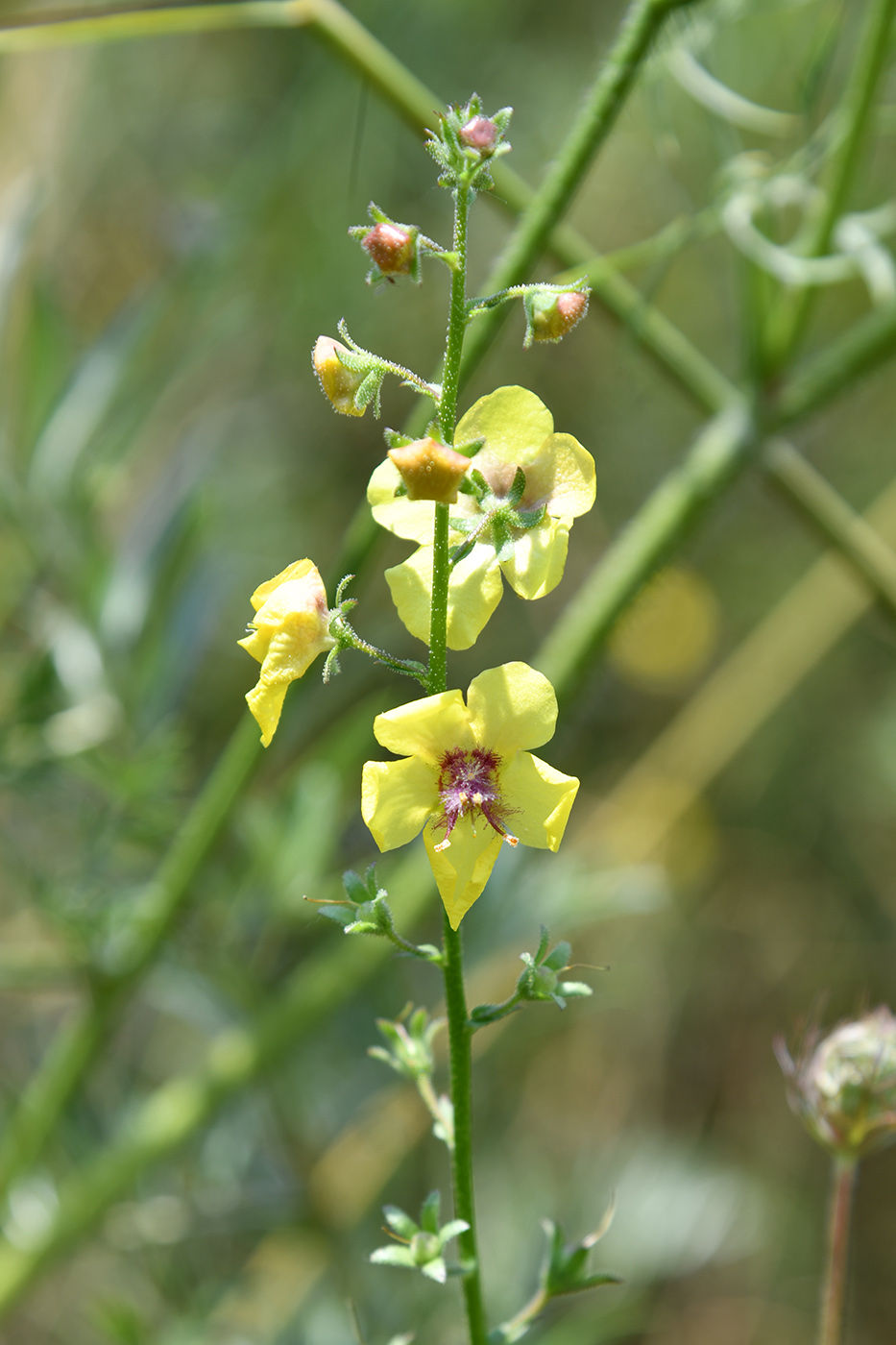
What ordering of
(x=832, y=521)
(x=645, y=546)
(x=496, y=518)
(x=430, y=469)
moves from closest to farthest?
(x=430, y=469), (x=496, y=518), (x=645, y=546), (x=832, y=521)

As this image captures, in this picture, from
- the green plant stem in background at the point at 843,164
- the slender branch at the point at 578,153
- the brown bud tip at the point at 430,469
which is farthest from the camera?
the green plant stem in background at the point at 843,164

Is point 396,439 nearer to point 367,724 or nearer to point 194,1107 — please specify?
point 367,724

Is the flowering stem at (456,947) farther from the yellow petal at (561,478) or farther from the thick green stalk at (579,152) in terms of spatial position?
the thick green stalk at (579,152)

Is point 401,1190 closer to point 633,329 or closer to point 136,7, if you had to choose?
point 633,329

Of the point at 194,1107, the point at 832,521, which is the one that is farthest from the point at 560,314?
the point at 194,1107

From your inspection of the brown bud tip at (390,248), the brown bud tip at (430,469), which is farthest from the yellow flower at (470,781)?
the brown bud tip at (390,248)

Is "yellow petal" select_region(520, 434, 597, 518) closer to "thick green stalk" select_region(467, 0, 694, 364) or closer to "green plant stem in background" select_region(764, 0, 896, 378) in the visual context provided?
"thick green stalk" select_region(467, 0, 694, 364)

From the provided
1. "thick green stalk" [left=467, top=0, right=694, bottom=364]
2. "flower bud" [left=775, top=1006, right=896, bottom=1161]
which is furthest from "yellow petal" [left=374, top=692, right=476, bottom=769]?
"thick green stalk" [left=467, top=0, right=694, bottom=364]
